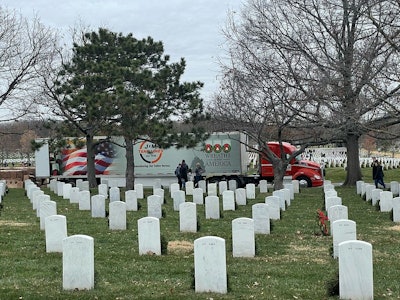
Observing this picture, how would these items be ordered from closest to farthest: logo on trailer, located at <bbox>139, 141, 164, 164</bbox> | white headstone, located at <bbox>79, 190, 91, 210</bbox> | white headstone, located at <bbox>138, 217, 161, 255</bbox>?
white headstone, located at <bbox>138, 217, 161, 255</bbox>, white headstone, located at <bbox>79, 190, 91, 210</bbox>, logo on trailer, located at <bbox>139, 141, 164, 164</bbox>

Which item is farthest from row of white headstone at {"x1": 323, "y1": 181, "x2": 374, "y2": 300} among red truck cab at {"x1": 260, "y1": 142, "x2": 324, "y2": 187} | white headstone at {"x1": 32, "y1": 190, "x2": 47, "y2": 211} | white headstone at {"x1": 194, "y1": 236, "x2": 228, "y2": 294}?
red truck cab at {"x1": 260, "y1": 142, "x2": 324, "y2": 187}

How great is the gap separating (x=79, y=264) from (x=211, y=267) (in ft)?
6.40

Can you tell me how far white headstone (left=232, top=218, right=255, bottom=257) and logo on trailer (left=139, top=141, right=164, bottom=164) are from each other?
24.0m

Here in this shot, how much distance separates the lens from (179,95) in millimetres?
29328

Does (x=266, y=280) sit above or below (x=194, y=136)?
below

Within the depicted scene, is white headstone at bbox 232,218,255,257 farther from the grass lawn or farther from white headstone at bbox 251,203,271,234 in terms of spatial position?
white headstone at bbox 251,203,271,234

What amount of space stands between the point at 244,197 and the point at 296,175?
12135 millimetres

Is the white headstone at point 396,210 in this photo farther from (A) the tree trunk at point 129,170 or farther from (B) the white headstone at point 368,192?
(A) the tree trunk at point 129,170

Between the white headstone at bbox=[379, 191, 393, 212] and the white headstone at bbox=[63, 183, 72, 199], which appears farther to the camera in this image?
the white headstone at bbox=[63, 183, 72, 199]

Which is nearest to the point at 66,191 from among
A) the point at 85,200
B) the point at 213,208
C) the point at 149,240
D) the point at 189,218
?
the point at 85,200

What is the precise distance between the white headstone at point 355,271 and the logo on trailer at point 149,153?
2763 centimetres

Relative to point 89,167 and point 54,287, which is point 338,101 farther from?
point 54,287

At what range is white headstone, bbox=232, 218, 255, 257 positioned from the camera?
11383 millimetres

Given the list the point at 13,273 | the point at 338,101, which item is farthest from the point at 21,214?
the point at 338,101
